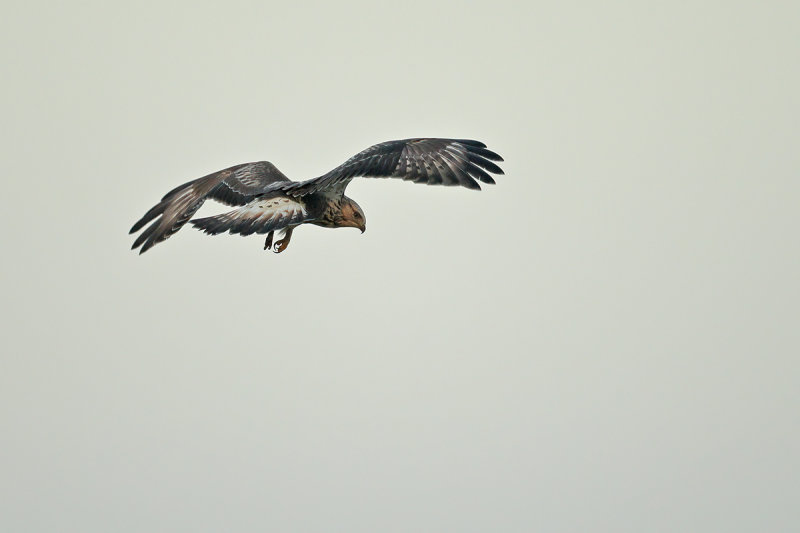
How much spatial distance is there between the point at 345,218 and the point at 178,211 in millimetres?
2038

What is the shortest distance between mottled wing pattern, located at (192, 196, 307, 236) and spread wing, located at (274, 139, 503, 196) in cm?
19

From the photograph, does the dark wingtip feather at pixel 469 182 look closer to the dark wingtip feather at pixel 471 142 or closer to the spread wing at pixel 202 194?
the dark wingtip feather at pixel 471 142

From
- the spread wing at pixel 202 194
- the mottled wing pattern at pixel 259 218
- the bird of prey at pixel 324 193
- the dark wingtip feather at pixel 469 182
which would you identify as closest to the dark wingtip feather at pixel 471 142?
the bird of prey at pixel 324 193

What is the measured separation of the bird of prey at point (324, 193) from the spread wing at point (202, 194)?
0.04 feet

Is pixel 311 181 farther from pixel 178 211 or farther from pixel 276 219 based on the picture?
pixel 178 211

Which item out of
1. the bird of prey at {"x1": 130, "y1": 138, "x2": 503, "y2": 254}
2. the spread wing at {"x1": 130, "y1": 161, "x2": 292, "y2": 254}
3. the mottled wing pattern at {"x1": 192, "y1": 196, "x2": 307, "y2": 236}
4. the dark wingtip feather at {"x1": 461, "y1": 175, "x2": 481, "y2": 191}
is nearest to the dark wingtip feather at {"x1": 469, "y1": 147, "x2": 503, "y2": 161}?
the bird of prey at {"x1": 130, "y1": 138, "x2": 503, "y2": 254}

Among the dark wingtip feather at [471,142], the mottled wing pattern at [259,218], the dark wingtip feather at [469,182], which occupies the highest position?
the dark wingtip feather at [471,142]

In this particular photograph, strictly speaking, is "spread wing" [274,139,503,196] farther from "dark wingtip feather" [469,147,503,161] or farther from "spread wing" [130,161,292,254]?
"spread wing" [130,161,292,254]

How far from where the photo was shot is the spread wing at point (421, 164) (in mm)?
13039

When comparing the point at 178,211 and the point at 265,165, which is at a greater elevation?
the point at 265,165

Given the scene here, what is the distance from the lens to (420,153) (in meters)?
13.6

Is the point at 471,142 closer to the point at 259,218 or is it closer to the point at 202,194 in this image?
the point at 259,218

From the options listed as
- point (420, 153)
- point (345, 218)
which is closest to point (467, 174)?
point (420, 153)

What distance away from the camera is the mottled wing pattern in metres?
12.8
